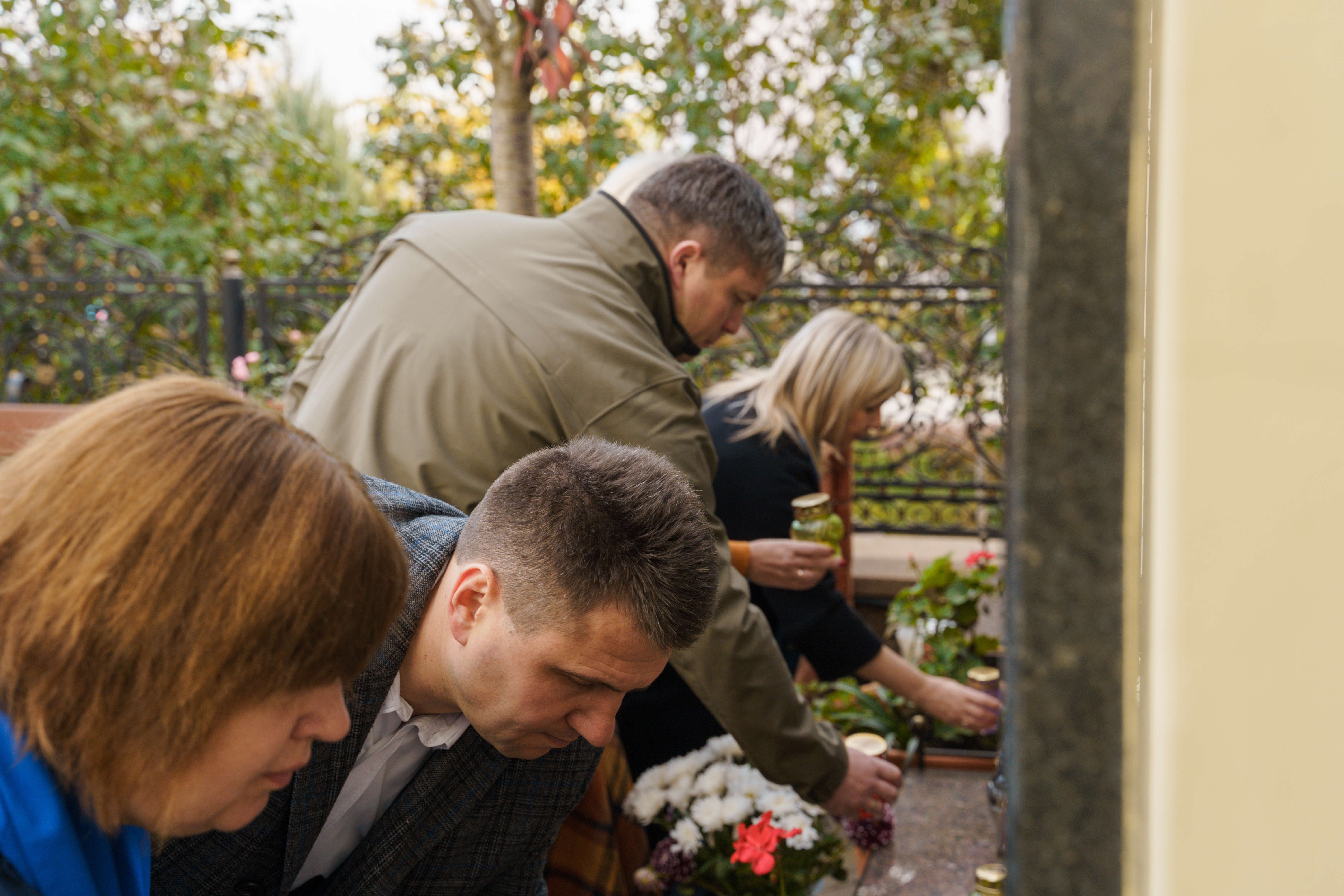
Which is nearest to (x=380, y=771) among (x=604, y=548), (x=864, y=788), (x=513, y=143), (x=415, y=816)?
(x=415, y=816)

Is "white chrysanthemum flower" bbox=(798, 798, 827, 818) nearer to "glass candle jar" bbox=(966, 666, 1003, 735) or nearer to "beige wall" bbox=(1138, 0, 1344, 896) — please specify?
"glass candle jar" bbox=(966, 666, 1003, 735)

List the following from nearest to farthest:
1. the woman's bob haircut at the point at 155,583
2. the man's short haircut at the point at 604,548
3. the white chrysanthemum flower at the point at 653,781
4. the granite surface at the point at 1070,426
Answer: the granite surface at the point at 1070,426, the woman's bob haircut at the point at 155,583, the man's short haircut at the point at 604,548, the white chrysanthemum flower at the point at 653,781

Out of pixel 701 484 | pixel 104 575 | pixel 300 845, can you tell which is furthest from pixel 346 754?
pixel 701 484

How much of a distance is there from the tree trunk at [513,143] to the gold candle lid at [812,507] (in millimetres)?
1837

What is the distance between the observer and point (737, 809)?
211 centimetres

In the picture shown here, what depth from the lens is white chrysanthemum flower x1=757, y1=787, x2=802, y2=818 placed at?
2.09 m

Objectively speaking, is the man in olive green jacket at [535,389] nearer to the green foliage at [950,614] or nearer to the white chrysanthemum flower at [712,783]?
the white chrysanthemum flower at [712,783]

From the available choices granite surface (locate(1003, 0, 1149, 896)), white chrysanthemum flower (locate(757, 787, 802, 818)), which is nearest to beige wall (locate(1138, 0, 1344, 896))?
granite surface (locate(1003, 0, 1149, 896))

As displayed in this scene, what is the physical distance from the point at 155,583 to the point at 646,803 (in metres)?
1.50

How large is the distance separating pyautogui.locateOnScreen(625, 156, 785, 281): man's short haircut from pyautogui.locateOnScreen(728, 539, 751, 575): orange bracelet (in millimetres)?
690

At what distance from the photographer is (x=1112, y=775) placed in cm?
53

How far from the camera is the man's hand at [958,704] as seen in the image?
2711mm

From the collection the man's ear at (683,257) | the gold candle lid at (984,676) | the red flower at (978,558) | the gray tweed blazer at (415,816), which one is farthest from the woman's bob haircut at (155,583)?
the red flower at (978,558)

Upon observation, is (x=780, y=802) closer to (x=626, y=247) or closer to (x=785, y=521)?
(x=785, y=521)
